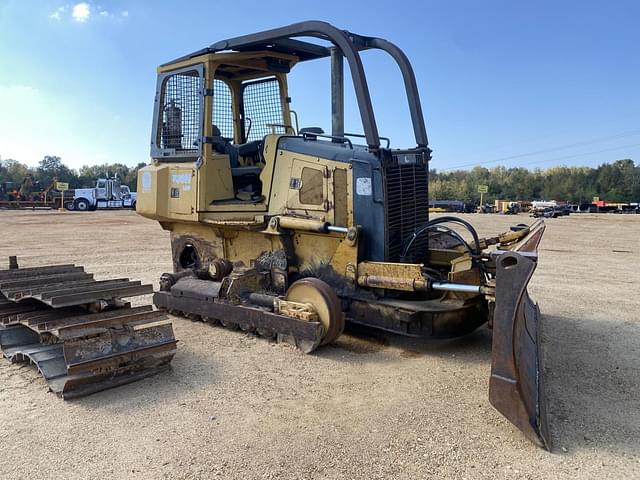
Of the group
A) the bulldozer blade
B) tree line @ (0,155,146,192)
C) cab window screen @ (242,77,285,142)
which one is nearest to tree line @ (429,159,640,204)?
tree line @ (0,155,146,192)

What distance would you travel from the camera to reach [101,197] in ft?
138

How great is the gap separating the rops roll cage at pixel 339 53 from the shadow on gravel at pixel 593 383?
2.79 m

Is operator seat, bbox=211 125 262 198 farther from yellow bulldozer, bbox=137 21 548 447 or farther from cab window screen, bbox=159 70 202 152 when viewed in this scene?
cab window screen, bbox=159 70 202 152

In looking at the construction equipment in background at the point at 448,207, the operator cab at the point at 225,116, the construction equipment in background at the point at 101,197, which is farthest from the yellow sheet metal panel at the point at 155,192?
the construction equipment in background at the point at 448,207

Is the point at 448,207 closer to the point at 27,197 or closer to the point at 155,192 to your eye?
the point at 27,197

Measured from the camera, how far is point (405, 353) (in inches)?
219

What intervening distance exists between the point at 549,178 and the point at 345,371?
271 feet

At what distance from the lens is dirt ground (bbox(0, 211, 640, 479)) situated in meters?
3.29

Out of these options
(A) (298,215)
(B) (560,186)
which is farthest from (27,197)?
(B) (560,186)

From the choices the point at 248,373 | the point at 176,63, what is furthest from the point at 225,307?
the point at 176,63

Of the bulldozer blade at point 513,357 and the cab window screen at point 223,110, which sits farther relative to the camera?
the cab window screen at point 223,110

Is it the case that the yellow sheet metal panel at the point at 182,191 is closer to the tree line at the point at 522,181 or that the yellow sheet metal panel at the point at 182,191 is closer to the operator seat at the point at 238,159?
the operator seat at the point at 238,159

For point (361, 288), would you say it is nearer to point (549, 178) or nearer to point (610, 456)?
point (610, 456)

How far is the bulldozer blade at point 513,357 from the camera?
11.8 feet
